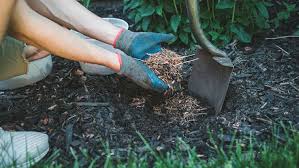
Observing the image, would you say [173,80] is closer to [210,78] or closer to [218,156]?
[210,78]

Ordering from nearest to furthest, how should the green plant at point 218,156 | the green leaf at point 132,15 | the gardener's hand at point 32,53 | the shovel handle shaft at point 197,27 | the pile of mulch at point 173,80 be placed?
1. the green plant at point 218,156
2. the shovel handle shaft at point 197,27
3. the pile of mulch at point 173,80
4. the gardener's hand at point 32,53
5. the green leaf at point 132,15

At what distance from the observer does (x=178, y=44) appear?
10.4 ft

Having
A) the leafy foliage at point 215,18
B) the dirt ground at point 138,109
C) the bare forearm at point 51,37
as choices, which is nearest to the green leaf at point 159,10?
the leafy foliage at point 215,18

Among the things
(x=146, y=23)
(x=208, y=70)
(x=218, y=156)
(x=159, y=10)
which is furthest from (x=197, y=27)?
(x=146, y=23)

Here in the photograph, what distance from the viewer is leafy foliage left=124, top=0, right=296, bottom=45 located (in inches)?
120

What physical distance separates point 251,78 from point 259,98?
177mm

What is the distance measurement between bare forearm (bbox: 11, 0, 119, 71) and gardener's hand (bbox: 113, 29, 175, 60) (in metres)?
0.16

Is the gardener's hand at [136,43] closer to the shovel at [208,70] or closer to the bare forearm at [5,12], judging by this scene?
the shovel at [208,70]

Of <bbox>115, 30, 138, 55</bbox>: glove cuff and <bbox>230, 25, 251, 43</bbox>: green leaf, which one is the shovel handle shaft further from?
<bbox>230, 25, 251, 43</bbox>: green leaf

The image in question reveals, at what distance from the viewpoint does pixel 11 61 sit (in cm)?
256

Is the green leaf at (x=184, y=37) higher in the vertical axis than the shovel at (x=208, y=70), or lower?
higher

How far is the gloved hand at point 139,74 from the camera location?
8.28ft

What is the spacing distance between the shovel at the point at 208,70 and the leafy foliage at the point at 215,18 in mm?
376

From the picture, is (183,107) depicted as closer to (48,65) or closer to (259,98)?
(259,98)
